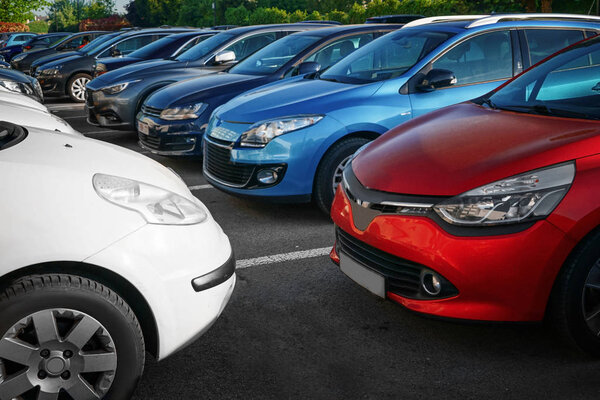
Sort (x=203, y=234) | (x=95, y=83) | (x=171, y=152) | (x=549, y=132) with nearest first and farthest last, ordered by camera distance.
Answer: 1. (x=203, y=234)
2. (x=549, y=132)
3. (x=171, y=152)
4. (x=95, y=83)

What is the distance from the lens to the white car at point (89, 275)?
227 centimetres

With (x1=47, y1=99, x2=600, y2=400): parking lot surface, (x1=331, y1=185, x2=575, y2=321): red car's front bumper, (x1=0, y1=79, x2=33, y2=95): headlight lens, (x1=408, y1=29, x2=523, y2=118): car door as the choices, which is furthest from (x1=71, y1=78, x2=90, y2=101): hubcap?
(x1=331, y1=185, x2=575, y2=321): red car's front bumper

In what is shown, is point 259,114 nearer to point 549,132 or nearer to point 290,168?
point 290,168

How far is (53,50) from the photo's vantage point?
19750 millimetres

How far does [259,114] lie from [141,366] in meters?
3.00

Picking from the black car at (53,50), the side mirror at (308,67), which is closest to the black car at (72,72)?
the black car at (53,50)

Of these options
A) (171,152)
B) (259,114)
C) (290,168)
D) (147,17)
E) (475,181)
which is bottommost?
(147,17)

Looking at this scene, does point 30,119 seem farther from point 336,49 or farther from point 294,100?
point 336,49

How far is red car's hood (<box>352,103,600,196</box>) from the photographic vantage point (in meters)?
2.88

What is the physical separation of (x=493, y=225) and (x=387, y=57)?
10.4 ft

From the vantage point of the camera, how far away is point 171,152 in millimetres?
7137

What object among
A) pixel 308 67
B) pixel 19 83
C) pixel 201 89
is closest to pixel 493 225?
pixel 308 67

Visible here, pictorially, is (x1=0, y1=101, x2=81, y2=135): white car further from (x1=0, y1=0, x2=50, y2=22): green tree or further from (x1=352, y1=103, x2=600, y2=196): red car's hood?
(x1=0, y1=0, x2=50, y2=22): green tree

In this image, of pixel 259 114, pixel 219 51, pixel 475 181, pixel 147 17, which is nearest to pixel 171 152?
pixel 259 114
